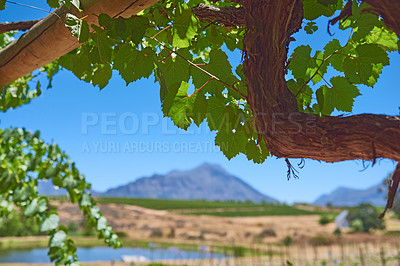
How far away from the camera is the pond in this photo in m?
14.4

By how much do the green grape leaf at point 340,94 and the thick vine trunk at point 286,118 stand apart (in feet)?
1.02

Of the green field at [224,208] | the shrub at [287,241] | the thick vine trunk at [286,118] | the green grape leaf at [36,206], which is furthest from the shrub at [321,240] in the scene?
the thick vine trunk at [286,118]

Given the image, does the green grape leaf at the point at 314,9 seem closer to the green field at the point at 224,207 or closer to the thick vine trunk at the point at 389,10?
the thick vine trunk at the point at 389,10

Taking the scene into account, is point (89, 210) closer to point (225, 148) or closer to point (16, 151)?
point (16, 151)

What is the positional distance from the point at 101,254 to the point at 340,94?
657 inches

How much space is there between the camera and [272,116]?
93 centimetres

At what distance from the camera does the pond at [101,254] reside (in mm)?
14391

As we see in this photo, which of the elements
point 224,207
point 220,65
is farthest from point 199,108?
point 224,207

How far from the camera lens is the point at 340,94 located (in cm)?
126

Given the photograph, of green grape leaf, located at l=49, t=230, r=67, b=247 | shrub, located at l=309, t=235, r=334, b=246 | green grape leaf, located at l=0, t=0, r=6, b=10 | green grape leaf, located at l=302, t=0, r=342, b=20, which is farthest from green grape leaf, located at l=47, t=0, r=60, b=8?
shrub, located at l=309, t=235, r=334, b=246

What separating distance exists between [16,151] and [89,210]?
88 cm

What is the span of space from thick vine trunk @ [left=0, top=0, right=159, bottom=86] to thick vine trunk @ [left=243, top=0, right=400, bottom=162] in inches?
17.0

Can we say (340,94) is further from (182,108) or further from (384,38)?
Result: (182,108)

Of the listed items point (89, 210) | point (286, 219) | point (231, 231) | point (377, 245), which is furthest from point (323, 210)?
point (89, 210)
